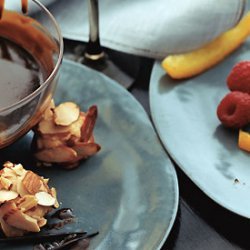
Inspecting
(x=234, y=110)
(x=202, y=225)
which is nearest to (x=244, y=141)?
(x=234, y=110)

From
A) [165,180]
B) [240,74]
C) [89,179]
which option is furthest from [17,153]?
[240,74]

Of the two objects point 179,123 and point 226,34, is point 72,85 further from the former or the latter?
point 226,34

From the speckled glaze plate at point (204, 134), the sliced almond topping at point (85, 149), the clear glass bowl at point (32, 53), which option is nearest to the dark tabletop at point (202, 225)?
the speckled glaze plate at point (204, 134)

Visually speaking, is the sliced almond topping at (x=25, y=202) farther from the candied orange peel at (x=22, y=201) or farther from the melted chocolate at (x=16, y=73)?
the melted chocolate at (x=16, y=73)

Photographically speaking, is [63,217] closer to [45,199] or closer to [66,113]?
[45,199]

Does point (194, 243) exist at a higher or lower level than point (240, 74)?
lower

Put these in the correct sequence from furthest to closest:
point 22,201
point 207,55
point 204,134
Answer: point 207,55
point 204,134
point 22,201

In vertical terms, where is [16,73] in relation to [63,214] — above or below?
above
